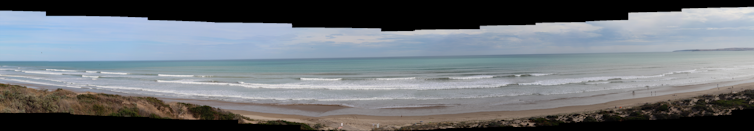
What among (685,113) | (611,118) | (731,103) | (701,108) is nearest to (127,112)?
(611,118)

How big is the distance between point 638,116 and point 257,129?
8004mm

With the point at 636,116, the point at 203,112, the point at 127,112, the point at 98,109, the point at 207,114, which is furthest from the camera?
the point at 636,116

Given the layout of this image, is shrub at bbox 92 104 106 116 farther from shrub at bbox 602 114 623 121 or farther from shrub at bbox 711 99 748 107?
shrub at bbox 711 99 748 107

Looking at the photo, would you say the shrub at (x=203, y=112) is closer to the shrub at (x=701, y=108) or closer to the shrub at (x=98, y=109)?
the shrub at (x=98, y=109)

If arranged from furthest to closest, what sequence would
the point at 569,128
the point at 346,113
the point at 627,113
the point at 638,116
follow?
the point at 346,113, the point at 627,113, the point at 638,116, the point at 569,128

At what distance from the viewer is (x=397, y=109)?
9.12m

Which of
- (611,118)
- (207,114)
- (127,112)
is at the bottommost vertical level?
(611,118)

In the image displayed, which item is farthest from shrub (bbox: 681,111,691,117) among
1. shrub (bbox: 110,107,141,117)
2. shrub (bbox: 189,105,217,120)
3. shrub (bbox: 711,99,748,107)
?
shrub (bbox: 110,107,141,117)

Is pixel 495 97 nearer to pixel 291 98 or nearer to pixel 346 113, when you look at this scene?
pixel 346 113

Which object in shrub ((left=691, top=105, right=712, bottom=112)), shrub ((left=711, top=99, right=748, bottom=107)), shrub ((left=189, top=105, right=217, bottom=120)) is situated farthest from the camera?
shrub ((left=711, top=99, right=748, bottom=107))

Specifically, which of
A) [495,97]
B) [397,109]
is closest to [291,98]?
[397,109]

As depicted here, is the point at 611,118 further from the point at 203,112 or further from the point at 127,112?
the point at 127,112

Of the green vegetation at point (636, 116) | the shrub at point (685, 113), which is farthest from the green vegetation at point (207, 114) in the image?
the shrub at point (685, 113)

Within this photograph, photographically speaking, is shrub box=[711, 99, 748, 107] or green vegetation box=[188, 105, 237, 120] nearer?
green vegetation box=[188, 105, 237, 120]
